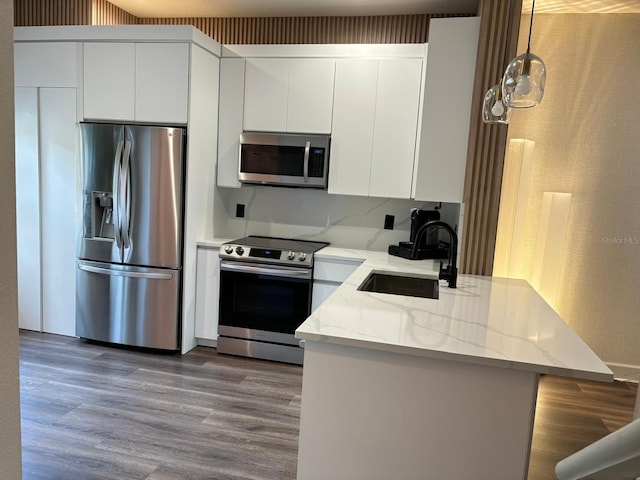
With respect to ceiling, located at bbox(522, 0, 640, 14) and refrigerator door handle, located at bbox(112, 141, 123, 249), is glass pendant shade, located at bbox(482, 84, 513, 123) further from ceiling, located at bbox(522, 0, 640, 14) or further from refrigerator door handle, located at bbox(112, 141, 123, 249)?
refrigerator door handle, located at bbox(112, 141, 123, 249)

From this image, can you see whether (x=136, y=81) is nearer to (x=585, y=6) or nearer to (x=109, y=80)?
(x=109, y=80)

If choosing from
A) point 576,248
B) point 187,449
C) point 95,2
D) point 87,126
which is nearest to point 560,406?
point 576,248

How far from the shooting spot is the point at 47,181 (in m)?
3.73

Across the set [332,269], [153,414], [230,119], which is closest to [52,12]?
[230,119]

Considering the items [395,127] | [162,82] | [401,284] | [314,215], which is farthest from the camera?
[314,215]

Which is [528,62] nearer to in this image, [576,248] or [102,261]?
[576,248]

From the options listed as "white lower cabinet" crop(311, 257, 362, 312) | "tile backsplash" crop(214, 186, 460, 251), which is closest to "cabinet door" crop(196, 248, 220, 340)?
"tile backsplash" crop(214, 186, 460, 251)

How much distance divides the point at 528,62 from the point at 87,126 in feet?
10.3

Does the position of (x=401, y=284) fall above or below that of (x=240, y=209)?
below

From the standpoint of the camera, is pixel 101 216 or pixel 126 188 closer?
pixel 126 188

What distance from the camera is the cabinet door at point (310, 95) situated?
11.8 ft

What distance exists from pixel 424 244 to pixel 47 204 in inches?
118

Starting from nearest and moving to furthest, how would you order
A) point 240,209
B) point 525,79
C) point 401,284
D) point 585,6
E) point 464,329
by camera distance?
point 525,79 → point 464,329 → point 401,284 → point 585,6 → point 240,209

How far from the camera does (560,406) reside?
3.13 meters
